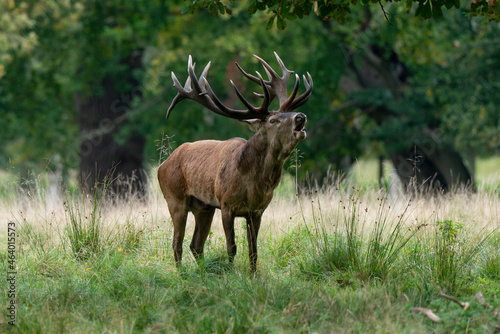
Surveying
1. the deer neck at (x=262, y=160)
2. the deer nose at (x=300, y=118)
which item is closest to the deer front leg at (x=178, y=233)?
the deer neck at (x=262, y=160)

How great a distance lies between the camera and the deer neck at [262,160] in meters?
5.96

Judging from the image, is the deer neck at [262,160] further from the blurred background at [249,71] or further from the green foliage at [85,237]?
the blurred background at [249,71]

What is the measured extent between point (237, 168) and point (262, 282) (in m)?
1.19

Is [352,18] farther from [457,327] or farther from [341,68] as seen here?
[457,327]

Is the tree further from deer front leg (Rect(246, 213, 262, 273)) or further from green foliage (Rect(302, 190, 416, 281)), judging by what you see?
deer front leg (Rect(246, 213, 262, 273))

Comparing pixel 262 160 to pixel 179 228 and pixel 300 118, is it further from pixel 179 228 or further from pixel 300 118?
pixel 179 228

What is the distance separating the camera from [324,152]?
17.0 metres

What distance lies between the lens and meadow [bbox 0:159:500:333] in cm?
480

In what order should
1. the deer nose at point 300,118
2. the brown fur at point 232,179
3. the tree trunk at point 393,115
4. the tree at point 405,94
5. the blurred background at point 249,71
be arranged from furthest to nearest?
the tree trunk at point 393,115, the blurred background at point 249,71, the tree at point 405,94, the brown fur at point 232,179, the deer nose at point 300,118

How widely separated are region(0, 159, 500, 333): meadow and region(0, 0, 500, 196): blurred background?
7.87 meters

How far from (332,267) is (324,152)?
11.1m

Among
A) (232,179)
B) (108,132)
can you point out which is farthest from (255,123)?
(108,132)

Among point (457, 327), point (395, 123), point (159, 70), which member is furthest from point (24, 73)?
point (457, 327)

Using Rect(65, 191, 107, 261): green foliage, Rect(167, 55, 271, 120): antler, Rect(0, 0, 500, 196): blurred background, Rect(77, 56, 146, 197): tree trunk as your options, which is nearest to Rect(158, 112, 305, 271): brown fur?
Rect(167, 55, 271, 120): antler
